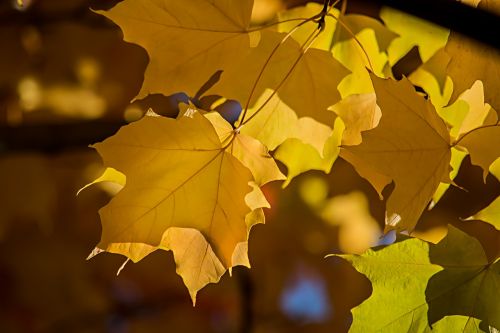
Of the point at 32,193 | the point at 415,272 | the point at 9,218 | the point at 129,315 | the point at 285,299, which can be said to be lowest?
the point at 129,315

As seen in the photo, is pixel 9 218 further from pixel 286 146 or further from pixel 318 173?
pixel 286 146

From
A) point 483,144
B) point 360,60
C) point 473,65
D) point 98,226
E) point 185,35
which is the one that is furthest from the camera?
point 98,226

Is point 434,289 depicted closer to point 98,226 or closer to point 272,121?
point 272,121

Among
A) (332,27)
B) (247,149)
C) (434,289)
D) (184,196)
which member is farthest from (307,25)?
(434,289)

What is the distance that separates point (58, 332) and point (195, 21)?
253 cm

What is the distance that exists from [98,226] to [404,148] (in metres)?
2.59

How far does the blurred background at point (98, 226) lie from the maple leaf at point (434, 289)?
1.74 m

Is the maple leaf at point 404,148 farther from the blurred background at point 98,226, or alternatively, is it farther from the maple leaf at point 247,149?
the blurred background at point 98,226

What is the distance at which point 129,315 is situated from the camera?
386cm

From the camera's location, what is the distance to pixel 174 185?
1.18 metres

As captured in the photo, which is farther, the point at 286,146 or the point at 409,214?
the point at 286,146

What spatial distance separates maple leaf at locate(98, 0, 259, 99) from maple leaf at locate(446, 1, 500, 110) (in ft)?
1.04

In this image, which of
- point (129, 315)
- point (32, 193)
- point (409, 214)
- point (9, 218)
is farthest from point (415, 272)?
point (129, 315)

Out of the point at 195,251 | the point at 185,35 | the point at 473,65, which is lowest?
the point at 195,251
